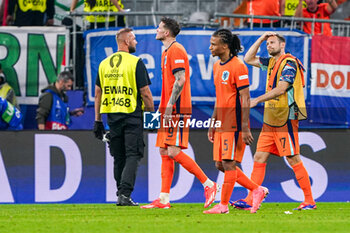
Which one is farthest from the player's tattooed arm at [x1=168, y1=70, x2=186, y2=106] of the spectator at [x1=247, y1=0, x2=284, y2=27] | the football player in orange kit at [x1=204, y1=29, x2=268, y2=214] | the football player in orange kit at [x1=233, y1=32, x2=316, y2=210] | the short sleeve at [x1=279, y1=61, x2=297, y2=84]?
the spectator at [x1=247, y1=0, x2=284, y2=27]

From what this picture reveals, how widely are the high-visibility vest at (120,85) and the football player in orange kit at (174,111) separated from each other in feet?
1.26

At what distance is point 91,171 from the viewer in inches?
480

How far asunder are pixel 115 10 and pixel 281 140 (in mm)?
5000

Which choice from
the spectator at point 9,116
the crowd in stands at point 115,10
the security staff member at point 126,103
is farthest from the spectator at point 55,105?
the security staff member at point 126,103

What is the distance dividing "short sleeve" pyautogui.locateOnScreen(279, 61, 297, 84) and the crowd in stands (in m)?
3.98

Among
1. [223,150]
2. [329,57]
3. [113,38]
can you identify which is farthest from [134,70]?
[329,57]

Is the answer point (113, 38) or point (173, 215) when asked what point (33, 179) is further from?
point (173, 215)

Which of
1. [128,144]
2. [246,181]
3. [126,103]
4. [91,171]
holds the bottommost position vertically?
[91,171]

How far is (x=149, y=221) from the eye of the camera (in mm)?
7527

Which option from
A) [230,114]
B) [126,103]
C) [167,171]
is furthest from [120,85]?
[230,114]

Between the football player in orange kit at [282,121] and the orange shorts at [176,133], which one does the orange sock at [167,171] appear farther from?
the football player in orange kit at [282,121]

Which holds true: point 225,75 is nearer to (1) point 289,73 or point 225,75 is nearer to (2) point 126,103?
(1) point 289,73

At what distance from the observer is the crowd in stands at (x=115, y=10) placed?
512 inches

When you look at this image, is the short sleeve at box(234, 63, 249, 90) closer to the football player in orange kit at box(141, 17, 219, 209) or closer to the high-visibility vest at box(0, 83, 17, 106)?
the football player in orange kit at box(141, 17, 219, 209)
